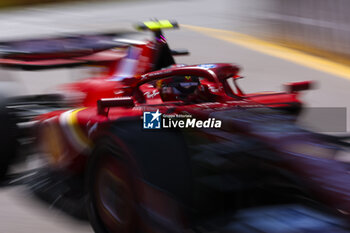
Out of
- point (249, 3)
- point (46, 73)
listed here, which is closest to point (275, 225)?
point (46, 73)

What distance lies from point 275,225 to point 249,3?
11.5m

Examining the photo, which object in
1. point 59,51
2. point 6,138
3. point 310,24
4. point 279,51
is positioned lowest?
point 279,51

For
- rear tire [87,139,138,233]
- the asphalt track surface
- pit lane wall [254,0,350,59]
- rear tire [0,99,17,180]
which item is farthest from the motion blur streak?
rear tire [87,139,138,233]

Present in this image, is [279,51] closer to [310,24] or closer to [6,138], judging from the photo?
[310,24]

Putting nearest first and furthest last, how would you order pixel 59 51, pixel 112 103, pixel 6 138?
1. pixel 112 103
2. pixel 6 138
3. pixel 59 51

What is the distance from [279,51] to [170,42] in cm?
236

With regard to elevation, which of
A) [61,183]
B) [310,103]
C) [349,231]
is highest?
[349,231]

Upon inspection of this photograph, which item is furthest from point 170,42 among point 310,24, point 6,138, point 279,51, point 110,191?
point 110,191

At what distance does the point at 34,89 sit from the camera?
8.97m

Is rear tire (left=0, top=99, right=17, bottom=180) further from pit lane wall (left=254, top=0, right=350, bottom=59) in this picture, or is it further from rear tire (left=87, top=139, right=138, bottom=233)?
pit lane wall (left=254, top=0, right=350, bottom=59)

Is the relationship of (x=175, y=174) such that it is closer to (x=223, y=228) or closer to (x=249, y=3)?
(x=223, y=228)

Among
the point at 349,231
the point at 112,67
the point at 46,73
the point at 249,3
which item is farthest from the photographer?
the point at 249,3

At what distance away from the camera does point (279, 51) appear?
11.2m

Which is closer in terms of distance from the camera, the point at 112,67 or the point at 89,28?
the point at 112,67
